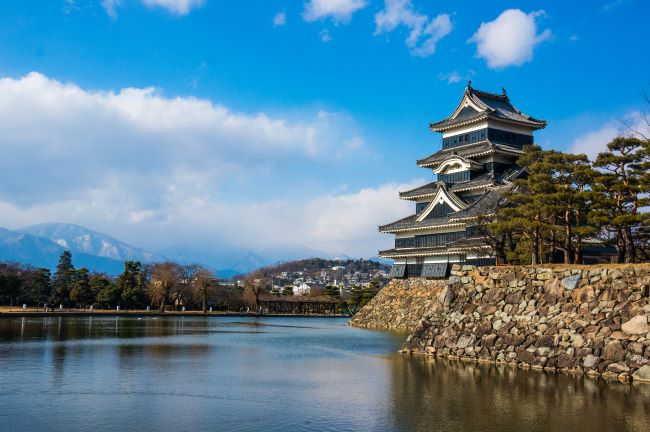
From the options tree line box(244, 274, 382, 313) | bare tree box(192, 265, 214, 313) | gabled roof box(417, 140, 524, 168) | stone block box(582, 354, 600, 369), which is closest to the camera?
stone block box(582, 354, 600, 369)

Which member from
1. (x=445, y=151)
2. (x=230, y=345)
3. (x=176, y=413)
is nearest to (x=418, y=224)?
(x=445, y=151)

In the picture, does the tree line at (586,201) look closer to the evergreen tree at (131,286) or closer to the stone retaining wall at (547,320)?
the stone retaining wall at (547,320)

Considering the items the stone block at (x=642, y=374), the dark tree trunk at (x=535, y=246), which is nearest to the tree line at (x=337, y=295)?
the dark tree trunk at (x=535, y=246)

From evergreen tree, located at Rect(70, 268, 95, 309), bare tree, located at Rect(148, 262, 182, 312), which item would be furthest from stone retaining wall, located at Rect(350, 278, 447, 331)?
evergreen tree, located at Rect(70, 268, 95, 309)

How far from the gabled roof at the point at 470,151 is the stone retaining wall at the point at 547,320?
1923 cm

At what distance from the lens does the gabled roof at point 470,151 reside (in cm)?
4244

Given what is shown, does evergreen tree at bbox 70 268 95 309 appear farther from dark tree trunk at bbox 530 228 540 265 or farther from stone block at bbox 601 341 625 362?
stone block at bbox 601 341 625 362

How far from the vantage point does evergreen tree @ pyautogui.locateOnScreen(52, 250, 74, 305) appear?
205 ft

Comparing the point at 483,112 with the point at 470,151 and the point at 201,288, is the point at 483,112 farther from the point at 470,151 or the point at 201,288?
the point at 201,288

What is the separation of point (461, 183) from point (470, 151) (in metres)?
2.45

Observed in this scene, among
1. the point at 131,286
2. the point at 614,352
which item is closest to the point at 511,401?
the point at 614,352

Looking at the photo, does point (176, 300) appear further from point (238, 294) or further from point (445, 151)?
point (445, 151)

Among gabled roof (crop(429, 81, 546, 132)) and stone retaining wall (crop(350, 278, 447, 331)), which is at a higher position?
gabled roof (crop(429, 81, 546, 132))

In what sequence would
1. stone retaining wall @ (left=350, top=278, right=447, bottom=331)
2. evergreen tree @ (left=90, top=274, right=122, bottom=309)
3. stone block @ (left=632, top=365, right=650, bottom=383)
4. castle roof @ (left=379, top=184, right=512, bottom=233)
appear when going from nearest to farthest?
stone block @ (left=632, top=365, right=650, bottom=383), castle roof @ (left=379, top=184, right=512, bottom=233), stone retaining wall @ (left=350, top=278, right=447, bottom=331), evergreen tree @ (left=90, top=274, right=122, bottom=309)
